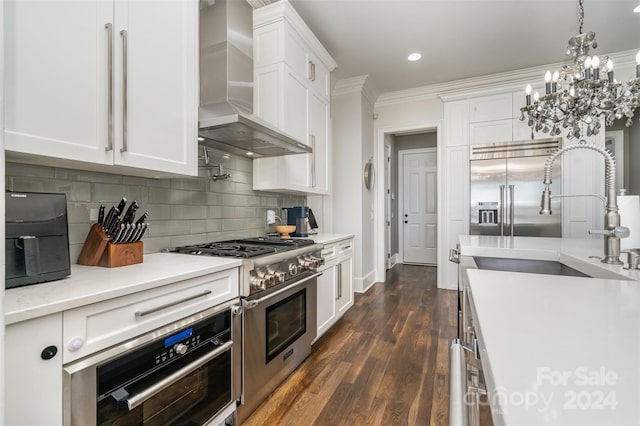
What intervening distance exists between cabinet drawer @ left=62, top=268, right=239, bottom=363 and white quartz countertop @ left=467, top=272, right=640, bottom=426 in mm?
1080

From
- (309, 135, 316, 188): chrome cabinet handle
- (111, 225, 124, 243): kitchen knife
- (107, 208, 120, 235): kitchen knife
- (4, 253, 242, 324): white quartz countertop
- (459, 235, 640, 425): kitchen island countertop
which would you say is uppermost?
(309, 135, 316, 188): chrome cabinet handle

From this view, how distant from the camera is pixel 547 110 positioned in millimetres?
2500

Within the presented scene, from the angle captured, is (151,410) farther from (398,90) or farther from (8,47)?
(398,90)

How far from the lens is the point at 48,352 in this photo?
33.7 inches

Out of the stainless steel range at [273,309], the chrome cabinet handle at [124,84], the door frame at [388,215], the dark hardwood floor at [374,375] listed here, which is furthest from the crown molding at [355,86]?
the chrome cabinet handle at [124,84]

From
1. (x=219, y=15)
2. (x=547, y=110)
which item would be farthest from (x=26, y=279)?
(x=547, y=110)

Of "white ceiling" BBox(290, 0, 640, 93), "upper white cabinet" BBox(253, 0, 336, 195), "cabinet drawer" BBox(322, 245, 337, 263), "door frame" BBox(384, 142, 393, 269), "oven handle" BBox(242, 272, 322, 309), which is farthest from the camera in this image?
"door frame" BBox(384, 142, 393, 269)

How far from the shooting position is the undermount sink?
1781 millimetres

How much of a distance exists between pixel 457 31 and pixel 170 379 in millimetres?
3644

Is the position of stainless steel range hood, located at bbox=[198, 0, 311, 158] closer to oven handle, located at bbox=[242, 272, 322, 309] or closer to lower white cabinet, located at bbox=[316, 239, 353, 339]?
oven handle, located at bbox=[242, 272, 322, 309]

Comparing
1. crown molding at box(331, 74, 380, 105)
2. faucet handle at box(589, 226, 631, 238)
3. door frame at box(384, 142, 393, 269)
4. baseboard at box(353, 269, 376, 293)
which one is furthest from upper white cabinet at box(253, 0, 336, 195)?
door frame at box(384, 142, 393, 269)

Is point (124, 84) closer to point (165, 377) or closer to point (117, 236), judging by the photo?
point (117, 236)

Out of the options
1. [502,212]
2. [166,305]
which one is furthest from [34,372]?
[502,212]

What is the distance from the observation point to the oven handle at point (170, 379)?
3.41 ft
